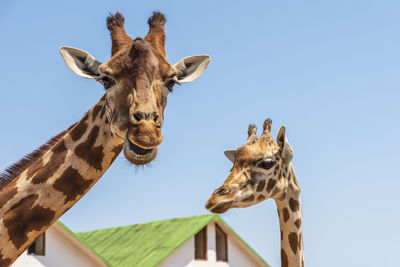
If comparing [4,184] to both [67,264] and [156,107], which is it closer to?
[156,107]

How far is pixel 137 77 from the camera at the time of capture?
6.21m

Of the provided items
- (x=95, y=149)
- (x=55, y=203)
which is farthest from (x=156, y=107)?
(x=55, y=203)

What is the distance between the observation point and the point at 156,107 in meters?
5.95

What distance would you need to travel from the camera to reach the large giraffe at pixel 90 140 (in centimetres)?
614

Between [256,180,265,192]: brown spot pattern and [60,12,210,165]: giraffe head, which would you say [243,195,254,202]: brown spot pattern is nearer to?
[256,180,265,192]: brown spot pattern

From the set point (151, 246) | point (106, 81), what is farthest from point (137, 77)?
point (151, 246)

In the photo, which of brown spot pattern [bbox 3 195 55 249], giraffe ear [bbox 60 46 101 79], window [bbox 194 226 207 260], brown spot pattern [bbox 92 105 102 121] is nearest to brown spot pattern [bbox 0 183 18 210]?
brown spot pattern [bbox 3 195 55 249]

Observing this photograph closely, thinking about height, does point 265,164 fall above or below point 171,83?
above

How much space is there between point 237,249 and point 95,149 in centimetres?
2466

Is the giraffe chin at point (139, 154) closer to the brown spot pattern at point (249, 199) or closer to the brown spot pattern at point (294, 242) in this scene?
the brown spot pattern at point (249, 199)

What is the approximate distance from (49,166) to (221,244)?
24.3 metres

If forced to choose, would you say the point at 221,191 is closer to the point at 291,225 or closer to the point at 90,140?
the point at 291,225

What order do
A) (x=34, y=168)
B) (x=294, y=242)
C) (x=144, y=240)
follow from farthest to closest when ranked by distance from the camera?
(x=144, y=240), (x=294, y=242), (x=34, y=168)

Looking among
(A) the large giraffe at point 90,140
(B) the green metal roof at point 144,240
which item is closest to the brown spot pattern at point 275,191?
(A) the large giraffe at point 90,140
